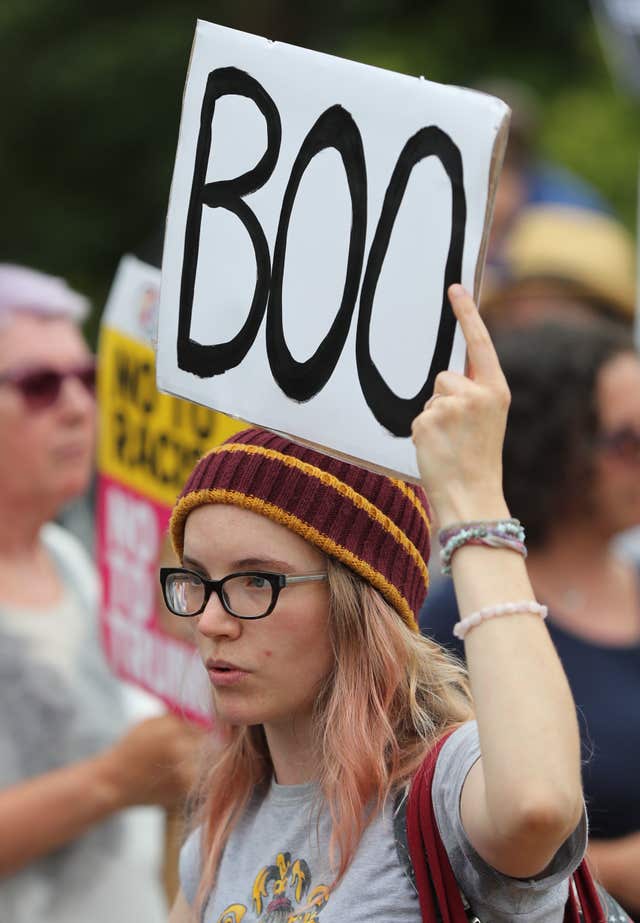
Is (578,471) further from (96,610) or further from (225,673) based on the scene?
(225,673)

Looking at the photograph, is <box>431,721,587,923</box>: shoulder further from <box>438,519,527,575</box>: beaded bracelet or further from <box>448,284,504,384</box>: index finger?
<box>448,284,504,384</box>: index finger

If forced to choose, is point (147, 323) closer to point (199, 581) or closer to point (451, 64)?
point (199, 581)

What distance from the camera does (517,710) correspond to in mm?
1595

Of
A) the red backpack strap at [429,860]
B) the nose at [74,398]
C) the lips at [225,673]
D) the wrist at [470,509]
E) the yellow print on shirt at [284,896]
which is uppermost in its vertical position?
the wrist at [470,509]

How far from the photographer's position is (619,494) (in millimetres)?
3486

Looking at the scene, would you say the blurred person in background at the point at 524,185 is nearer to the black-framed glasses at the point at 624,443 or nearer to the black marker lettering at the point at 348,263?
the black-framed glasses at the point at 624,443

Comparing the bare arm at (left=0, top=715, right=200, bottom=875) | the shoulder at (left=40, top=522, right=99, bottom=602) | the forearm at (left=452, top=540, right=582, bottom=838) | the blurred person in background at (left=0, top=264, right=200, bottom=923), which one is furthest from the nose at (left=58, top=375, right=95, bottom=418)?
the forearm at (left=452, top=540, right=582, bottom=838)

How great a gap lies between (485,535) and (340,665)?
41cm

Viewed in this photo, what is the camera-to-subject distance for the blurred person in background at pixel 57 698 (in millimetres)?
3115

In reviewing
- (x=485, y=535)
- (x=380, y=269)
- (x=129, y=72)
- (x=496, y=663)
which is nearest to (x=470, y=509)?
(x=485, y=535)

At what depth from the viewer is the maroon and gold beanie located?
200cm

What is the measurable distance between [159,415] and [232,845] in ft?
4.05

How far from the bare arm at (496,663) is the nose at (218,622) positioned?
398 mm

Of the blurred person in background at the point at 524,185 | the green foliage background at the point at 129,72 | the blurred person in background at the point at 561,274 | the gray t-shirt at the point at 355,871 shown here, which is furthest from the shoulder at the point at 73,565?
the green foliage background at the point at 129,72
